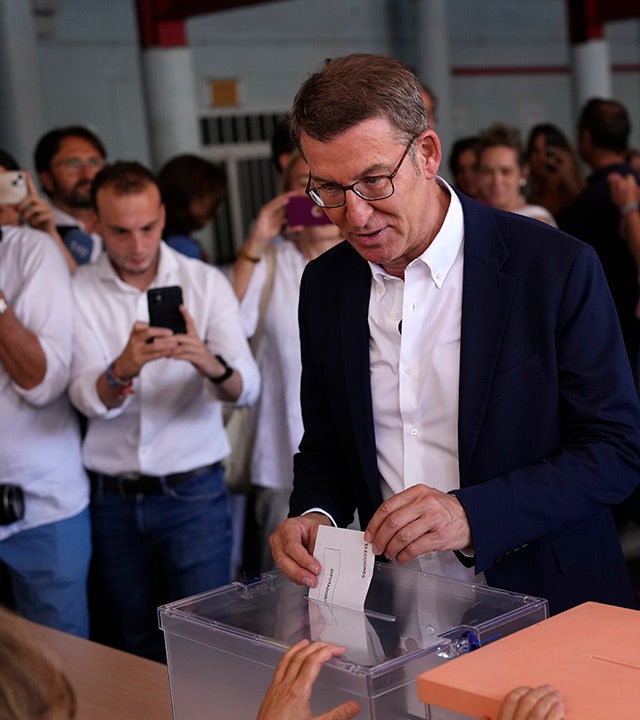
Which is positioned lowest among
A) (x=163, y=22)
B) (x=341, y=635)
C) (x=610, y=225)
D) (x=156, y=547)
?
(x=156, y=547)

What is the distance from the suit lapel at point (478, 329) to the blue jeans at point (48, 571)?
1522 mm

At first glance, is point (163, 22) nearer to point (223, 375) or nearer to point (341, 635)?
point (223, 375)

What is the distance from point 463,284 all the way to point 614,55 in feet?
46.2

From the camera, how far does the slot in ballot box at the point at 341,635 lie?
4.36 feet

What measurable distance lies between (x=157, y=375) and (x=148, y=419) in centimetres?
13

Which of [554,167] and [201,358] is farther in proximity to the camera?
[554,167]

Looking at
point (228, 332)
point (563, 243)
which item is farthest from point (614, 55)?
point (563, 243)

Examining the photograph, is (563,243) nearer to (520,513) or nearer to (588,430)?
(588,430)

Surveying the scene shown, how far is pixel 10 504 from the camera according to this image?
2889mm

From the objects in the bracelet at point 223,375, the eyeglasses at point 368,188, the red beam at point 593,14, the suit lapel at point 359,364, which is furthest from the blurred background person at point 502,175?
the red beam at point 593,14

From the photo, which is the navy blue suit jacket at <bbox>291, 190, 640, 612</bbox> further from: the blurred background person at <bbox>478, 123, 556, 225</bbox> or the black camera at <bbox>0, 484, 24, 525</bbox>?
the blurred background person at <bbox>478, 123, 556, 225</bbox>

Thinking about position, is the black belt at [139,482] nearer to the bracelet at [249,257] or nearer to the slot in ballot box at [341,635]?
the bracelet at [249,257]

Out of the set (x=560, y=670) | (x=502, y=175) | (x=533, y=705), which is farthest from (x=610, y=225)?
(x=533, y=705)

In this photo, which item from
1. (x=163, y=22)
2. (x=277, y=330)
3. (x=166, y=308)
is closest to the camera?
(x=166, y=308)
